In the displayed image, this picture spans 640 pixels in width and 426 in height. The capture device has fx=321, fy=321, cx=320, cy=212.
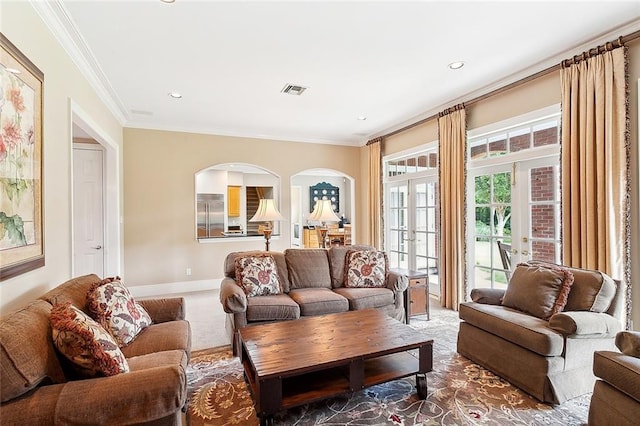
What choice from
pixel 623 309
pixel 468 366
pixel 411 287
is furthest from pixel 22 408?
pixel 623 309

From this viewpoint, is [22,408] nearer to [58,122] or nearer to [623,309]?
[58,122]

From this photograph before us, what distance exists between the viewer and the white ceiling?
2.39m

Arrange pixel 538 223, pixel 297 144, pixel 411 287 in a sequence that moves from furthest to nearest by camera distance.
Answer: pixel 297 144, pixel 411 287, pixel 538 223

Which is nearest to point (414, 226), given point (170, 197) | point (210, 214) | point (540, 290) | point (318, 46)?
point (540, 290)

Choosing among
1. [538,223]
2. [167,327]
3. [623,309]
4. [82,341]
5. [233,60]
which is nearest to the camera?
[82,341]

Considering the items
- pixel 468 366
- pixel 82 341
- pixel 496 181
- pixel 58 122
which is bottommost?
pixel 468 366

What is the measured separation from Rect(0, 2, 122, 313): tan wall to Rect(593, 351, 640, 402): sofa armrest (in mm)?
3414

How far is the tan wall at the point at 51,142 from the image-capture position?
192 centimetres

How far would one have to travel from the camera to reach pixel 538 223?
139 inches

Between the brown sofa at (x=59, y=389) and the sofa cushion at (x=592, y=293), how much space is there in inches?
109

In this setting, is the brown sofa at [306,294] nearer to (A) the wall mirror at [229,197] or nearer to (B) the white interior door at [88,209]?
(B) the white interior door at [88,209]

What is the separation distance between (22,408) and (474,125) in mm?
4687

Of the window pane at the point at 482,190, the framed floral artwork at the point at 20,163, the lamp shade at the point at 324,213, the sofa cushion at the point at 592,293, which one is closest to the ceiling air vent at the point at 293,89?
the lamp shade at the point at 324,213

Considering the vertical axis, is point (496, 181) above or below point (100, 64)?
below
